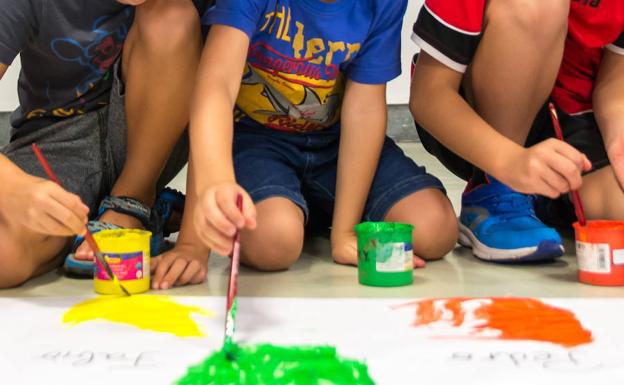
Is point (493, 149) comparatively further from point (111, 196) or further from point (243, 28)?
point (111, 196)

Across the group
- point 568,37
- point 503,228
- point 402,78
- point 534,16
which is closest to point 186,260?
point 503,228

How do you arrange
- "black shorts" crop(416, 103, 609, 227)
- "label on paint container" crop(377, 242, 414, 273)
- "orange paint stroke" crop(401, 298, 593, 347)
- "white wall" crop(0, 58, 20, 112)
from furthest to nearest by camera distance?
1. "white wall" crop(0, 58, 20, 112)
2. "black shorts" crop(416, 103, 609, 227)
3. "label on paint container" crop(377, 242, 414, 273)
4. "orange paint stroke" crop(401, 298, 593, 347)

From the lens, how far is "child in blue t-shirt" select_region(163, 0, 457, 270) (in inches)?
43.8

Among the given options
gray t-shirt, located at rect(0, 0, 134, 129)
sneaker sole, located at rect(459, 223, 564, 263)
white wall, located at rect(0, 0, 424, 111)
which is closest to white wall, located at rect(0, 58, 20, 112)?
white wall, located at rect(0, 0, 424, 111)

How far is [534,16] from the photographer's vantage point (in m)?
1.13

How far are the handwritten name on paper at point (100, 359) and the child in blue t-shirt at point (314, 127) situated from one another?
31 centimetres

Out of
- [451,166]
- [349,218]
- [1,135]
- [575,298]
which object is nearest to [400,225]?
[349,218]

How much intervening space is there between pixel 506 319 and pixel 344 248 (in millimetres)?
349

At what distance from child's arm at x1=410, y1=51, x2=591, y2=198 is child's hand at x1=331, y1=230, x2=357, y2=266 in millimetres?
195

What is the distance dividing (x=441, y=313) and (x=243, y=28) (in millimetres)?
433

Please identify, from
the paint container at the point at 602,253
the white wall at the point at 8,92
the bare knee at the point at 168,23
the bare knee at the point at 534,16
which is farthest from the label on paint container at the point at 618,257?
the white wall at the point at 8,92

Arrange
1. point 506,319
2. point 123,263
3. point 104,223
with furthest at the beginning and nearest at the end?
1. point 104,223
2. point 123,263
3. point 506,319

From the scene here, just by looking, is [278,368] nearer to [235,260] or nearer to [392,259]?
[235,260]

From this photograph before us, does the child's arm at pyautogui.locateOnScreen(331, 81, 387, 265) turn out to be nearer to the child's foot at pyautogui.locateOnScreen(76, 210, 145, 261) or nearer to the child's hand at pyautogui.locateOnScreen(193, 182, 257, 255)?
the child's foot at pyautogui.locateOnScreen(76, 210, 145, 261)
